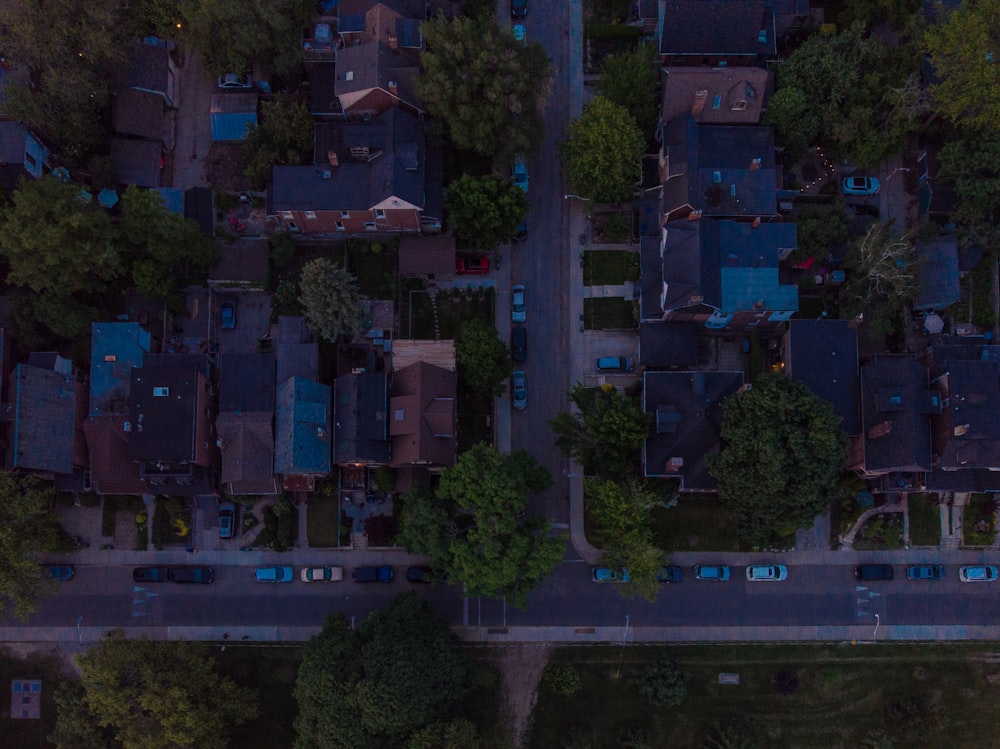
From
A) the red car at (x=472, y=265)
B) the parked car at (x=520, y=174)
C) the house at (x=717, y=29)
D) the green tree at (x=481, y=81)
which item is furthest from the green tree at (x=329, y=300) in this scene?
the house at (x=717, y=29)

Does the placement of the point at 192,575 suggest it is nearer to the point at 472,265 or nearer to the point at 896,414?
the point at 472,265

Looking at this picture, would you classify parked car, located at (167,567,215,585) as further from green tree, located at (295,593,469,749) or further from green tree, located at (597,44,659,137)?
green tree, located at (597,44,659,137)

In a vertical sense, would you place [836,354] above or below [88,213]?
below

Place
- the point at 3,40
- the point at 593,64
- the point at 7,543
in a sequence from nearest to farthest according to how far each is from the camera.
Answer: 1. the point at 7,543
2. the point at 3,40
3. the point at 593,64

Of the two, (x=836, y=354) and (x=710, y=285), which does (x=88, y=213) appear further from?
(x=836, y=354)

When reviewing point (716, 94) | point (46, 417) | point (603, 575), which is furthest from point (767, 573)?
point (46, 417)

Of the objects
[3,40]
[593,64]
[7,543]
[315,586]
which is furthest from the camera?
[593,64]

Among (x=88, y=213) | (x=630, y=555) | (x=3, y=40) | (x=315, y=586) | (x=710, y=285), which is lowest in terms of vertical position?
(x=315, y=586)

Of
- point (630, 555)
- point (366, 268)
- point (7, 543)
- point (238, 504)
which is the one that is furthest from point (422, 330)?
point (7, 543)

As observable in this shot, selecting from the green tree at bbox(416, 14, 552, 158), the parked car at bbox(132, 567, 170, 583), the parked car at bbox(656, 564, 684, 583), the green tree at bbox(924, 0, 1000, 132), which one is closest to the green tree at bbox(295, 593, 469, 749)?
the parked car at bbox(132, 567, 170, 583)
